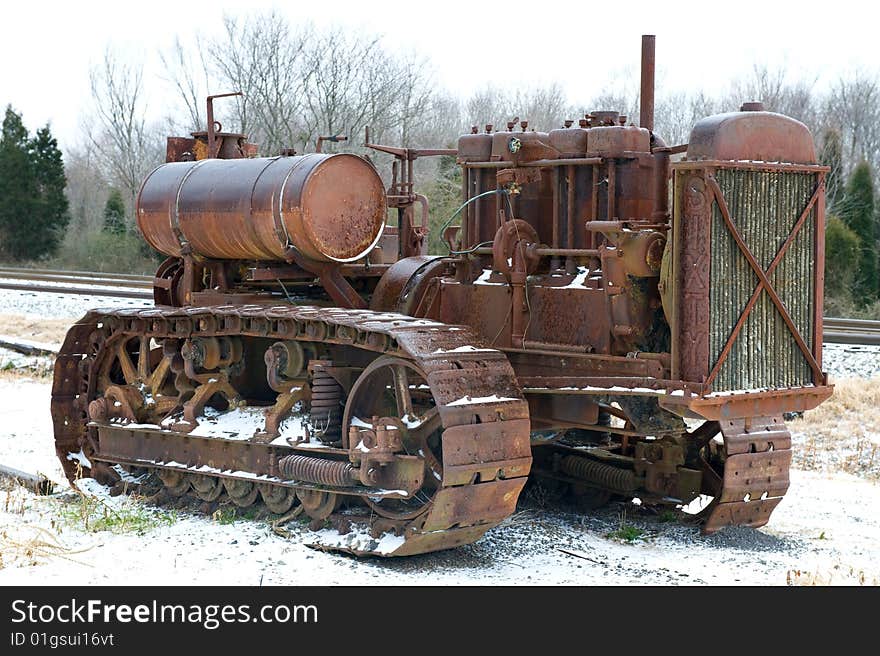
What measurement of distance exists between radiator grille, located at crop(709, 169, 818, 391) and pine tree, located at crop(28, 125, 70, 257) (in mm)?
38875

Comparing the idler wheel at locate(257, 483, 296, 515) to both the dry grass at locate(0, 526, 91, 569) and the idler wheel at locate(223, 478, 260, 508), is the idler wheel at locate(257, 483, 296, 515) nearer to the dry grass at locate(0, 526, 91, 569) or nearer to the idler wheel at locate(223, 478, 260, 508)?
the idler wheel at locate(223, 478, 260, 508)

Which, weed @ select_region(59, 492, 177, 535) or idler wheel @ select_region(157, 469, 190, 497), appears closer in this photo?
weed @ select_region(59, 492, 177, 535)

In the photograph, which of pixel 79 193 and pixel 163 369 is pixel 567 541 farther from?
pixel 79 193

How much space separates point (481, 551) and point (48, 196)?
128ft

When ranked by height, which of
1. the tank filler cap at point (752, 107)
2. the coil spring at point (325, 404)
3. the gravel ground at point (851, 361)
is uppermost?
the tank filler cap at point (752, 107)

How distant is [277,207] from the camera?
8.30 meters

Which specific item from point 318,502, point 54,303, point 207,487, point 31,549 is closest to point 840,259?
point 54,303

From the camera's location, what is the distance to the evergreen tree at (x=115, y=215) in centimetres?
4125

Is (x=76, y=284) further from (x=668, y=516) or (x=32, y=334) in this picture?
(x=668, y=516)

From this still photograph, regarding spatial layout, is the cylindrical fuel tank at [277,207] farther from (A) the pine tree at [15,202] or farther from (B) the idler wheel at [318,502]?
(A) the pine tree at [15,202]

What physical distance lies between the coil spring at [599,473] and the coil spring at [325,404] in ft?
6.88

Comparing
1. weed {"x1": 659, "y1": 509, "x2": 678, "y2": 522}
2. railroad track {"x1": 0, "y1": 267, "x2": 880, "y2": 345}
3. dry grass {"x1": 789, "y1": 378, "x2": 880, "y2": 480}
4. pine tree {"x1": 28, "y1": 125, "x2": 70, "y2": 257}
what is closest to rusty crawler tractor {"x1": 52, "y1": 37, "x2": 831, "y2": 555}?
weed {"x1": 659, "y1": 509, "x2": 678, "y2": 522}

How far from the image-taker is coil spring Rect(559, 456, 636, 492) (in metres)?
8.74

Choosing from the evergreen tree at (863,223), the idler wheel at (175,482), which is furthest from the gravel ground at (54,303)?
the evergreen tree at (863,223)
